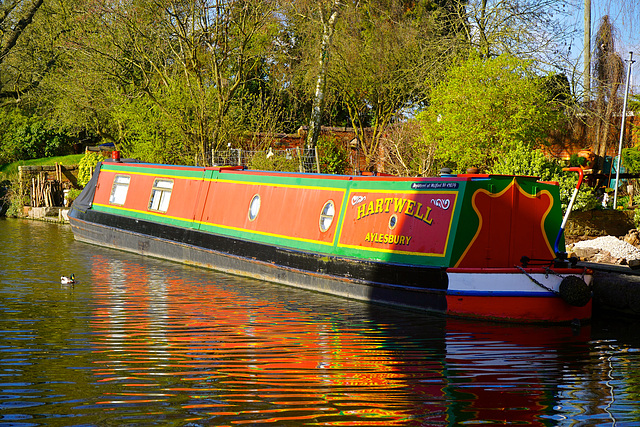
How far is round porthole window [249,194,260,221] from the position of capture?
40.3 ft

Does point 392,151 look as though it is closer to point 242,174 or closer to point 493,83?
point 493,83

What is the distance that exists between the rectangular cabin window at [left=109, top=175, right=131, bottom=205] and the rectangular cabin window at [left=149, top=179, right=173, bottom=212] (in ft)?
3.69

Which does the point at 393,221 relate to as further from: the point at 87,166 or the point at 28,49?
the point at 28,49

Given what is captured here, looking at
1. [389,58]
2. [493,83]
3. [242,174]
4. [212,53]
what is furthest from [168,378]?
[389,58]

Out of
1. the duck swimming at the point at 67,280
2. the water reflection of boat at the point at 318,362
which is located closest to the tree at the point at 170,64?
the duck swimming at the point at 67,280

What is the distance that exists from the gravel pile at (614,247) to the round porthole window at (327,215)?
459 cm

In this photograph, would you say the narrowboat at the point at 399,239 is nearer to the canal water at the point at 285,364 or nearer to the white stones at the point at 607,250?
the canal water at the point at 285,364

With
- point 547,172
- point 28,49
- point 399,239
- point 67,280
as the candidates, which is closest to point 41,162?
point 28,49

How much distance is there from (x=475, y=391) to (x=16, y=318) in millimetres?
5324

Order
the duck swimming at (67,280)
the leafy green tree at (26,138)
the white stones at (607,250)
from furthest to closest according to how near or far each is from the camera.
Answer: the leafy green tree at (26,138) < the white stones at (607,250) < the duck swimming at (67,280)

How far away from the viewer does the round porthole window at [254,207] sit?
12.3 metres

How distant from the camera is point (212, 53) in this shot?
65.4 feet

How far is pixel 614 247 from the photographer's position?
39.5ft

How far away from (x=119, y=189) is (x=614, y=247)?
10388 mm
